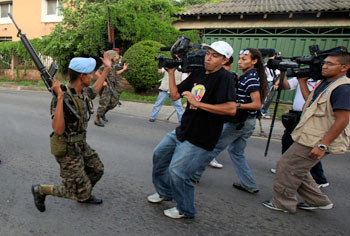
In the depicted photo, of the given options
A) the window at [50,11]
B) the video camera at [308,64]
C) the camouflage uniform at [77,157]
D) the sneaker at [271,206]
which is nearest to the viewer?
the camouflage uniform at [77,157]

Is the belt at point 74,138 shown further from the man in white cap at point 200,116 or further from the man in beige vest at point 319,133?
the man in beige vest at point 319,133

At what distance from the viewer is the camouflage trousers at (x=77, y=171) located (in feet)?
8.20

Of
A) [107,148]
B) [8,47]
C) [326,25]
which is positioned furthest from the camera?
[8,47]

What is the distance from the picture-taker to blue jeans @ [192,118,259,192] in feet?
10.4

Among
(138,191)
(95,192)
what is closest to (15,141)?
(95,192)

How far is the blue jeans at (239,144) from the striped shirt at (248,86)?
0.22 m

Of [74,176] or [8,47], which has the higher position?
[8,47]

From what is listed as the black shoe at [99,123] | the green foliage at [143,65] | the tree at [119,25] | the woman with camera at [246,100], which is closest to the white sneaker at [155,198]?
the woman with camera at [246,100]

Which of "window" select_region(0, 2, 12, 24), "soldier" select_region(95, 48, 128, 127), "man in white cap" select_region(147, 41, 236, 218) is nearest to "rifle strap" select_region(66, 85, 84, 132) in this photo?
"man in white cap" select_region(147, 41, 236, 218)

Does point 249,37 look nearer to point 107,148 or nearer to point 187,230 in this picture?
point 107,148

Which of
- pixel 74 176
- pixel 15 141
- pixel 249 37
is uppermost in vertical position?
pixel 249 37

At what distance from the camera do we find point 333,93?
2.50 m

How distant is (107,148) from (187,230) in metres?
2.62

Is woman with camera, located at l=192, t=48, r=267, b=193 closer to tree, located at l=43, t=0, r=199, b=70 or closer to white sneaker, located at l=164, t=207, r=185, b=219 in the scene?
white sneaker, located at l=164, t=207, r=185, b=219
